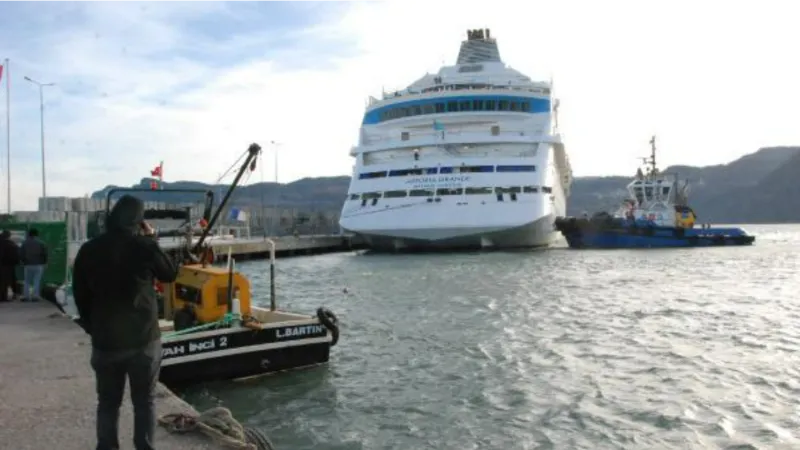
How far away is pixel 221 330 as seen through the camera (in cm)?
945

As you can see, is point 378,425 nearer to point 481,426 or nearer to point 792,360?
point 481,426

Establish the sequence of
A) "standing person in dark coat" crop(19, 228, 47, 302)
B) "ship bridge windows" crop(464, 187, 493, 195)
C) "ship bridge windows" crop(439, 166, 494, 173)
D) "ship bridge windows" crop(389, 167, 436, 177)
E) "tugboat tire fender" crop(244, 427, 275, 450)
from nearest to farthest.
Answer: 1. "tugboat tire fender" crop(244, 427, 275, 450)
2. "standing person in dark coat" crop(19, 228, 47, 302)
3. "ship bridge windows" crop(464, 187, 493, 195)
4. "ship bridge windows" crop(439, 166, 494, 173)
5. "ship bridge windows" crop(389, 167, 436, 177)

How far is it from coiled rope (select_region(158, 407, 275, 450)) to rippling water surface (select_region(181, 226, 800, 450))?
1.75 meters

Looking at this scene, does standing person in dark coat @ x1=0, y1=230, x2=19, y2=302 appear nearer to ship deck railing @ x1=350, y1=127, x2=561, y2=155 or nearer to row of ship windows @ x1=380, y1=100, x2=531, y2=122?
ship deck railing @ x1=350, y1=127, x2=561, y2=155

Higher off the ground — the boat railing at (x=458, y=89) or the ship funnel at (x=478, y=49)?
the ship funnel at (x=478, y=49)

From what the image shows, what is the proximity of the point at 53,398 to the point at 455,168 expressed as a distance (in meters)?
34.1

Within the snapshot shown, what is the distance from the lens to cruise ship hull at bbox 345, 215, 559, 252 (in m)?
38.1

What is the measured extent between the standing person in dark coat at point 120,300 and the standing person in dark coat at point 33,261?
33.1 ft

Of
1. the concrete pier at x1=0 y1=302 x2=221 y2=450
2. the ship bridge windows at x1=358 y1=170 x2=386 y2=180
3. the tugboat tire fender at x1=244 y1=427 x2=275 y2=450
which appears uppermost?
the ship bridge windows at x1=358 y1=170 x2=386 y2=180

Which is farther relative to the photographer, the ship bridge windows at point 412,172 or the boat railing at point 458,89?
the boat railing at point 458,89

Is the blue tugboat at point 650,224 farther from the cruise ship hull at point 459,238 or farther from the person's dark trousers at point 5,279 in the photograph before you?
the person's dark trousers at point 5,279

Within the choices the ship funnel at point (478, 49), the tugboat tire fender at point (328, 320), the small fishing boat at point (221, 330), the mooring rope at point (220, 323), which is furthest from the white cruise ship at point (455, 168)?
the mooring rope at point (220, 323)

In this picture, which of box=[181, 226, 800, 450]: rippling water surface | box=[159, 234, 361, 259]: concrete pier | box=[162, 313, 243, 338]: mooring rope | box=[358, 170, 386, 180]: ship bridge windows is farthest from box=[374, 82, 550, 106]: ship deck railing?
box=[162, 313, 243, 338]: mooring rope

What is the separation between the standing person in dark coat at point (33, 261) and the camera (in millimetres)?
13188
